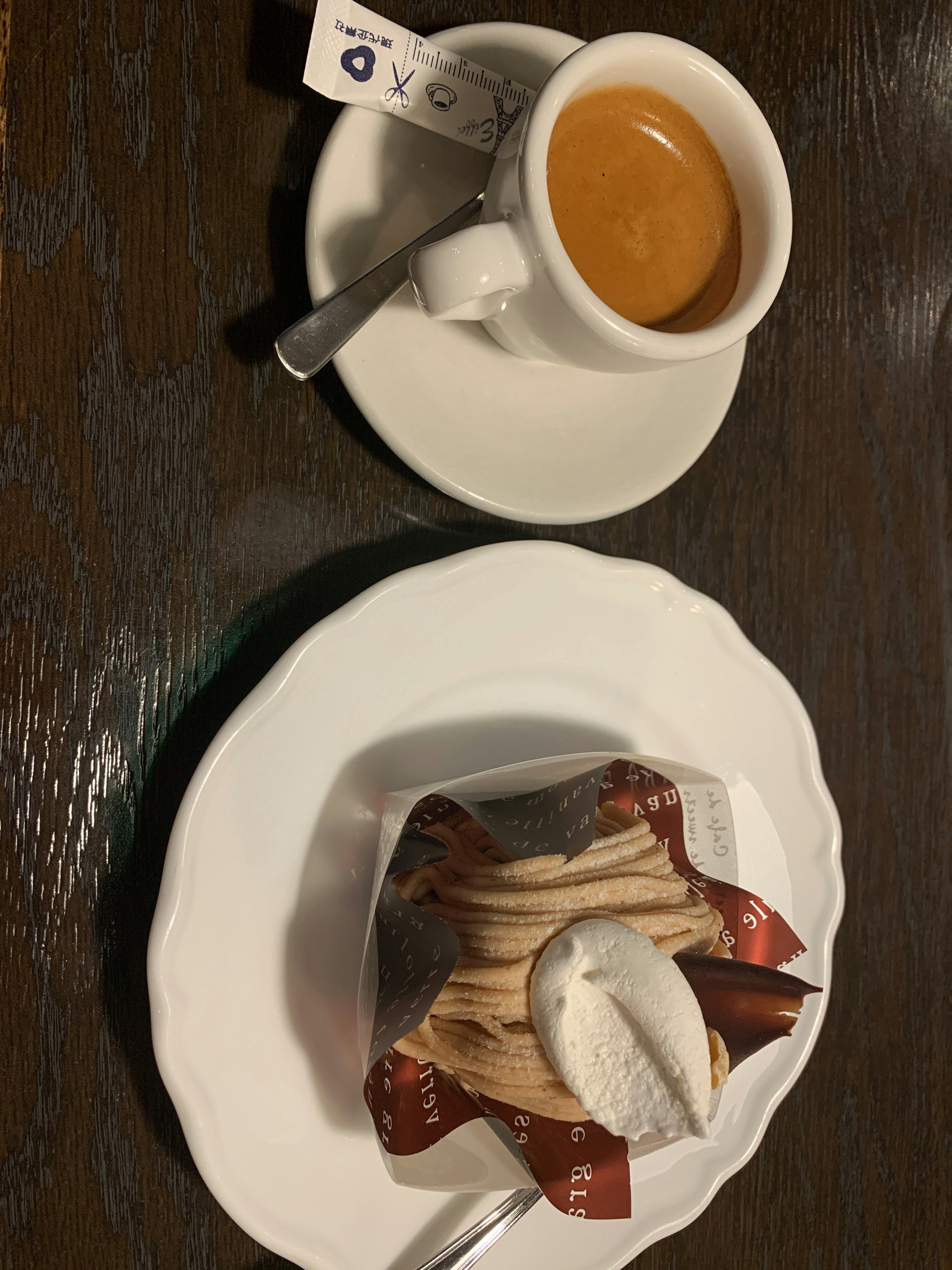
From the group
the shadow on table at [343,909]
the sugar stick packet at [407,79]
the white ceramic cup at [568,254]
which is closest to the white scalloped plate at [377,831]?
the shadow on table at [343,909]

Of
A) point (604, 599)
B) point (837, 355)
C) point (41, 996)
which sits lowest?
point (41, 996)

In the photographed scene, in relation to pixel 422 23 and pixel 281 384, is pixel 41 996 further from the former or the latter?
pixel 422 23

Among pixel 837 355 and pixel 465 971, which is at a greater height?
pixel 837 355

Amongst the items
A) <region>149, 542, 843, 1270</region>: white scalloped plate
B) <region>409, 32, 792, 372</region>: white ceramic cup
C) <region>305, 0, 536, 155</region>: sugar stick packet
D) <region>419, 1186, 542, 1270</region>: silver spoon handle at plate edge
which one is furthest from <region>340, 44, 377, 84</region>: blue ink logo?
<region>419, 1186, 542, 1270</region>: silver spoon handle at plate edge

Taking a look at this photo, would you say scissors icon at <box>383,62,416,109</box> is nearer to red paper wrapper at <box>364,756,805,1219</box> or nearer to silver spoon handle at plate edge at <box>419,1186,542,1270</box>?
red paper wrapper at <box>364,756,805,1219</box>

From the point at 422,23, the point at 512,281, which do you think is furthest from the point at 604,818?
the point at 422,23

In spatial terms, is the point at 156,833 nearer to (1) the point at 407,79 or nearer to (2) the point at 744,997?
(2) the point at 744,997

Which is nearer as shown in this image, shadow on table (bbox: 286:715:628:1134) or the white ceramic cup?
the white ceramic cup
